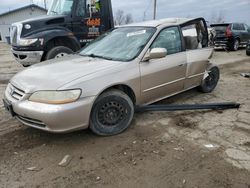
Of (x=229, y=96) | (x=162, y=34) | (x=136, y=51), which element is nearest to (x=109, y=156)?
(x=136, y=51)

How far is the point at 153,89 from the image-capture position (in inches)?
181

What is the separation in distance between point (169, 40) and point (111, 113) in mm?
1884

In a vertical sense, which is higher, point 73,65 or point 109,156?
point 73,65

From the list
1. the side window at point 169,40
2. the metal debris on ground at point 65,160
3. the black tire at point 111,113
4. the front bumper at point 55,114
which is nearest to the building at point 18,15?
the side window at point 169,40

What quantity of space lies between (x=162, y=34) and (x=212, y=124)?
5.88 ft

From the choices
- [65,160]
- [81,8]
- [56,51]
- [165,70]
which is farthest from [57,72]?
[81,8]

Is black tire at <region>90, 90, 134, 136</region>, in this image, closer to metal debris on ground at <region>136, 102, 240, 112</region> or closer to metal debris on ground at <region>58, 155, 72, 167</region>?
metal debris on ground at <region>136, 102, 240, 112</region>

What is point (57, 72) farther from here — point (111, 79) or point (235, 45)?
point (235, 45)

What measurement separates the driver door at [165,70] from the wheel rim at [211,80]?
49.4 inches

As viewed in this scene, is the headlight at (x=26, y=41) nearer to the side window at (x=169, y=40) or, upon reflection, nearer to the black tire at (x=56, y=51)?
the black tire at (x=56, y=51)

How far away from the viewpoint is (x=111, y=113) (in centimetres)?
404

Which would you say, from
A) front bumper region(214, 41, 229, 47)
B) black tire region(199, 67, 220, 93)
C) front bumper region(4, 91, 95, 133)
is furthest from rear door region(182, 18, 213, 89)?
front bumper region(214, 41, 229, 47)

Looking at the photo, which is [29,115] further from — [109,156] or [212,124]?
[212,124]

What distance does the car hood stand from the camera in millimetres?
3609
